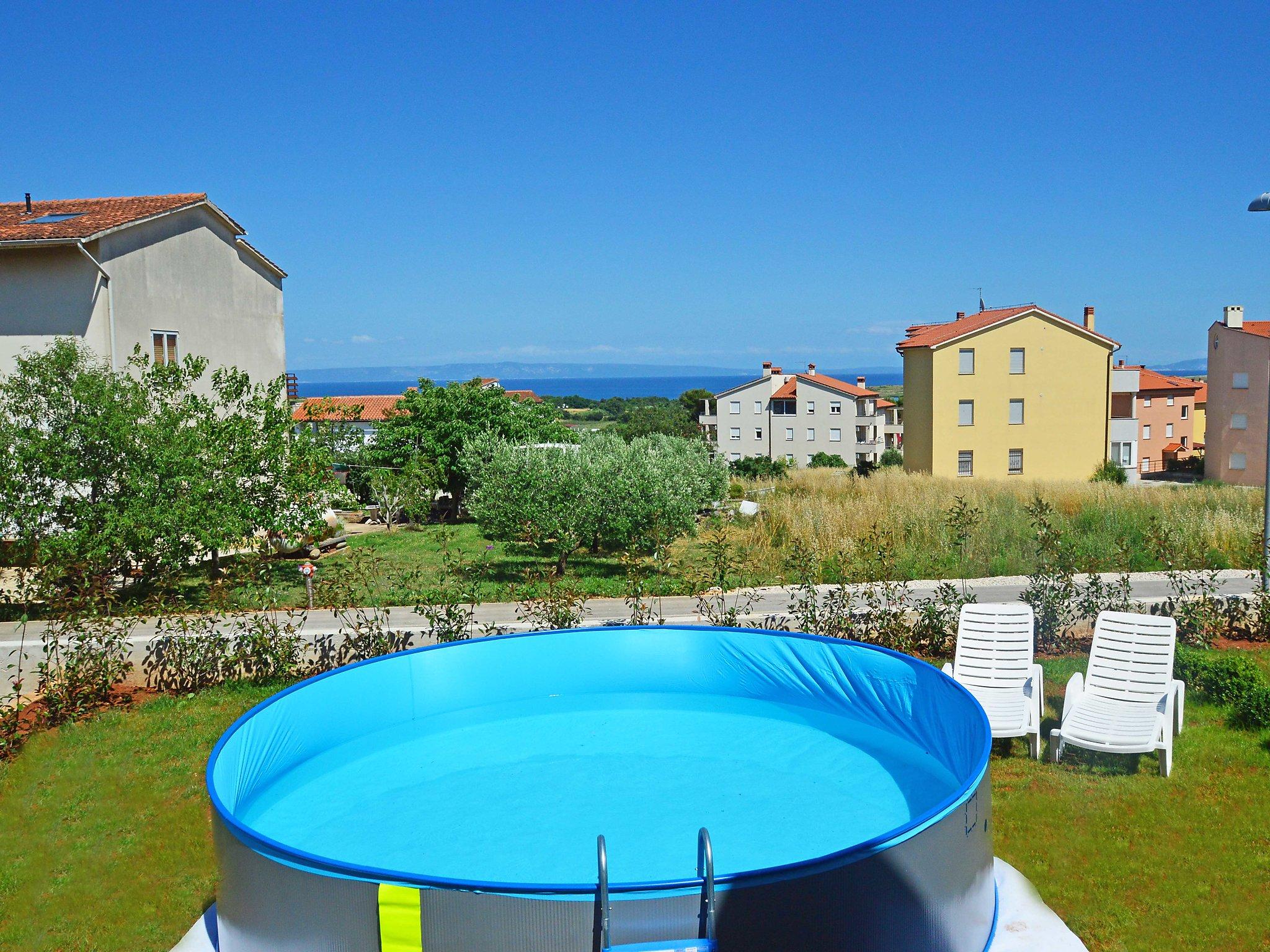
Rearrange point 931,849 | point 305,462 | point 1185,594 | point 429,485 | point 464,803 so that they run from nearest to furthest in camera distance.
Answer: point 931,849 < point 464,803 < point 1185,594 < point 305,462 < point 429,485

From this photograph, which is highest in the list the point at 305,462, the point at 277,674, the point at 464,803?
the point at 305,462

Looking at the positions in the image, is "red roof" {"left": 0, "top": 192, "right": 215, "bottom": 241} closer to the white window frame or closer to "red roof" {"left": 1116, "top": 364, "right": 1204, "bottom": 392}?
the white window frame

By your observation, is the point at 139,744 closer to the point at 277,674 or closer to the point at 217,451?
the point at 277,674

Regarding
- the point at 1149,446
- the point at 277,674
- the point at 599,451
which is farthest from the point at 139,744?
the point at 1149,446

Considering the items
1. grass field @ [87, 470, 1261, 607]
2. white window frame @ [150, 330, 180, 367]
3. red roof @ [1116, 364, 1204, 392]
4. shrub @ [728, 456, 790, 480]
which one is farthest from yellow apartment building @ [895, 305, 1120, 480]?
white window frame @ [150, 330, 180, 367]

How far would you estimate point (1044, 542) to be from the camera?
515 inches

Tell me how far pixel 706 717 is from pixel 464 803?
325 cm

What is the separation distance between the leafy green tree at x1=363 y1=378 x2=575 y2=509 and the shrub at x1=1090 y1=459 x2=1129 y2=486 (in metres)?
24.3

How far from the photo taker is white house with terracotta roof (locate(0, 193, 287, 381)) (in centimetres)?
1742

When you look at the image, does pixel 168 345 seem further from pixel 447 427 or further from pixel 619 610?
pixel 619 610

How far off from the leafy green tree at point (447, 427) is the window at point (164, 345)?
9120 millimetres

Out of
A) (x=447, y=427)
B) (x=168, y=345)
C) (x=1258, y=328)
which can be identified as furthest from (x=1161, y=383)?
(x=168, y=345)

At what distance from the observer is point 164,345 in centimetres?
1950

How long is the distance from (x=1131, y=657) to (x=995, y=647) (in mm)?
1152
